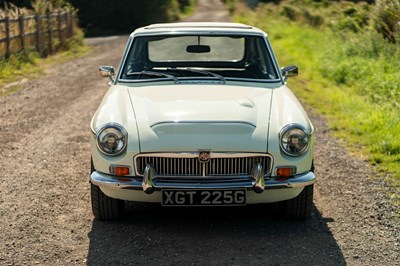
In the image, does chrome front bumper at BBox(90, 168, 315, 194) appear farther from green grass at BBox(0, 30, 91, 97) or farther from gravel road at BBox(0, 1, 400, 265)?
green grass at BBox(0, 30, 91, 97)

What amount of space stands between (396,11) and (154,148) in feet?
38.9

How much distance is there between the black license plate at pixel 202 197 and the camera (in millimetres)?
4785

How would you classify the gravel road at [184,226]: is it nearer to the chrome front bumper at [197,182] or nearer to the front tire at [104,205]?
the front tire at [104,205]

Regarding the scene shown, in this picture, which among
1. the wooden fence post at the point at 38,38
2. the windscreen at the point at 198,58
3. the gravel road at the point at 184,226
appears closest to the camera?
the gravel road at the point at 184,226

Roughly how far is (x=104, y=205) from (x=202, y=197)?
0.90 meters

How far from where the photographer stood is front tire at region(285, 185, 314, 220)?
5.22 meters

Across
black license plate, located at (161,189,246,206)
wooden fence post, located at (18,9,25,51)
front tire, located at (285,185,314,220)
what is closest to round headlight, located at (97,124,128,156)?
black license plate, located at (161,189,246,206)

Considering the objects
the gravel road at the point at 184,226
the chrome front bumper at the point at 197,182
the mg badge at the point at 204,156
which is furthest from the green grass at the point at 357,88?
the mg badge at the point at 204,156

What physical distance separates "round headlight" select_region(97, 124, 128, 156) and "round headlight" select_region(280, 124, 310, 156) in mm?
1176

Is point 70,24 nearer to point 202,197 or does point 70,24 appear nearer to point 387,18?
point 387,18

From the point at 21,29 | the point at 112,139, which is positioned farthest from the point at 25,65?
the point at 112,139

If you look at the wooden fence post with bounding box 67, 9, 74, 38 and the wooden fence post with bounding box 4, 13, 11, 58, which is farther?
the wooden fence post with bounding box 67, 9, 74, 38

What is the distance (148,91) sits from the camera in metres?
5.75

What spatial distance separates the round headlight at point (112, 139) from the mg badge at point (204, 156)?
0.56 metres
